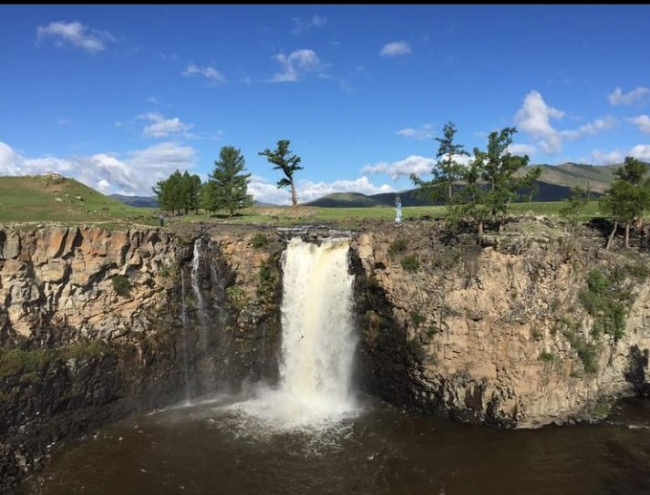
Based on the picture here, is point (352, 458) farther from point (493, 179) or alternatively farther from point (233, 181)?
point (233, 181)

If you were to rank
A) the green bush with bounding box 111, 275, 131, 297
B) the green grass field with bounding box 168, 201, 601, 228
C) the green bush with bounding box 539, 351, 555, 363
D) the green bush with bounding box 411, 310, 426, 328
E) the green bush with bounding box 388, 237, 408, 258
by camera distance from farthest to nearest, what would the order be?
the green grass field with bounding box 168, 201, 601, 228
the green bush with bounding box 388, 237, 408, 258
the green bush with bounding box 111, 275, 131, 297
the green bush with bounding box 411, 310, 426, 328
the green bush with bounding box 539, 351, 555, 363

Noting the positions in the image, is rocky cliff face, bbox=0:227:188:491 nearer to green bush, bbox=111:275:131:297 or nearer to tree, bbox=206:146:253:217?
green bush, bbox=111:275:131:297

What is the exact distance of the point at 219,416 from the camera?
2617cm

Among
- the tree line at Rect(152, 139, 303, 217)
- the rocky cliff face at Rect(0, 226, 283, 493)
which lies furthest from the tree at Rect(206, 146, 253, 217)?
the rocky cliff face at Rect(0, 226, 283, 493)

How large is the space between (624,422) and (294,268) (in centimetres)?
2014

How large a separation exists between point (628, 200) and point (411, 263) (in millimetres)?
15754

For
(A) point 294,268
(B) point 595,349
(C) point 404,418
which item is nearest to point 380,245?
(A) point 294,268

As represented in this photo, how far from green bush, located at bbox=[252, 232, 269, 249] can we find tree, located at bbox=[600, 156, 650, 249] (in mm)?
22568

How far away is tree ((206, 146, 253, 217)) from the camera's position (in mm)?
45031

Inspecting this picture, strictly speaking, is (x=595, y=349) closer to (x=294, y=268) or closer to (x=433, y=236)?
(x=433, y=236)

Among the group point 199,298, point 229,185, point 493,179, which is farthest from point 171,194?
point 493,179

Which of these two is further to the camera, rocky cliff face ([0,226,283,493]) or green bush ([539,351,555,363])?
green bush ([539,351,555,363])

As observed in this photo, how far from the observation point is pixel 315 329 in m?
29.1

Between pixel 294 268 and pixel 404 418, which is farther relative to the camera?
pixel 294 268
